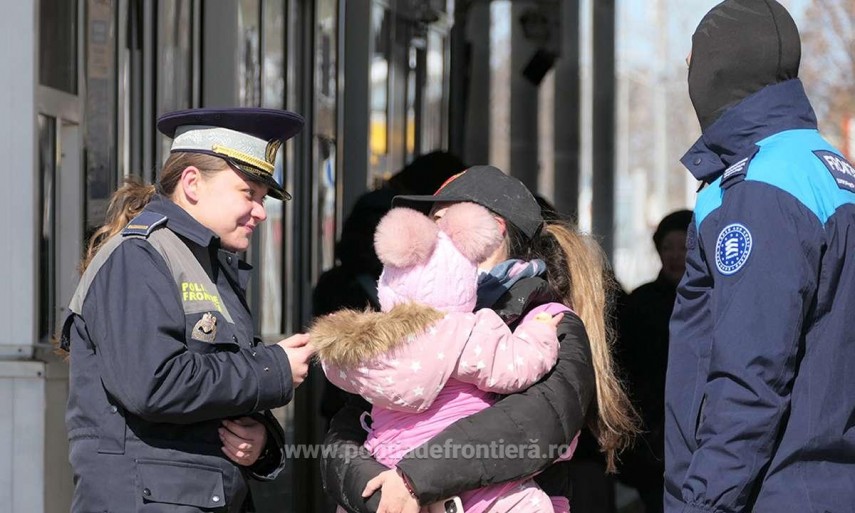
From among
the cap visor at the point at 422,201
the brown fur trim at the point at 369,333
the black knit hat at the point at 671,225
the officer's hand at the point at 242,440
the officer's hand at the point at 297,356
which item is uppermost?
the cap visor at the point at 422,201

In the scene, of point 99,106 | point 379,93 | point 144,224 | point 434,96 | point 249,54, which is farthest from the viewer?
point 434,96

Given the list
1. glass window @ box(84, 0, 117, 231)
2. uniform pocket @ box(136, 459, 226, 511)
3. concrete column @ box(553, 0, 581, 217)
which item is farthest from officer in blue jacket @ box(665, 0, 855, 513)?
concrete column @ box(553, 0, 581, 217)

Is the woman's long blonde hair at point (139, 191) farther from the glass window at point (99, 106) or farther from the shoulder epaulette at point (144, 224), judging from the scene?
the glass window at point (99, 106)

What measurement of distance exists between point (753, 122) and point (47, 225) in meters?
2.28

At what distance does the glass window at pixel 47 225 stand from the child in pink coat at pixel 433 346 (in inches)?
55.5

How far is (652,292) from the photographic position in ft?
14.9

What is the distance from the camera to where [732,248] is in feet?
6.86

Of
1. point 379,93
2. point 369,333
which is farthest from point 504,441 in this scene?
point 379,93

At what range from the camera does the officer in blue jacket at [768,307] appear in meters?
2.02

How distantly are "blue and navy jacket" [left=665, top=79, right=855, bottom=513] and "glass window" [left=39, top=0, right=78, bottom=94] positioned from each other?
88.6 inches

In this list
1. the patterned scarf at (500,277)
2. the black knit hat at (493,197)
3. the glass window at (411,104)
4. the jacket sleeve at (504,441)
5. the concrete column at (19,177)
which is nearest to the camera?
the jacket sleeve at (504,441)

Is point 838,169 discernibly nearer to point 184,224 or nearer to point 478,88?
point 184,224

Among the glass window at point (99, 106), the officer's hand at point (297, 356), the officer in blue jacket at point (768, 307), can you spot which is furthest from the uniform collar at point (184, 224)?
the glass window at point (99, 106)

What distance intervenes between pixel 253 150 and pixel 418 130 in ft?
15.5
